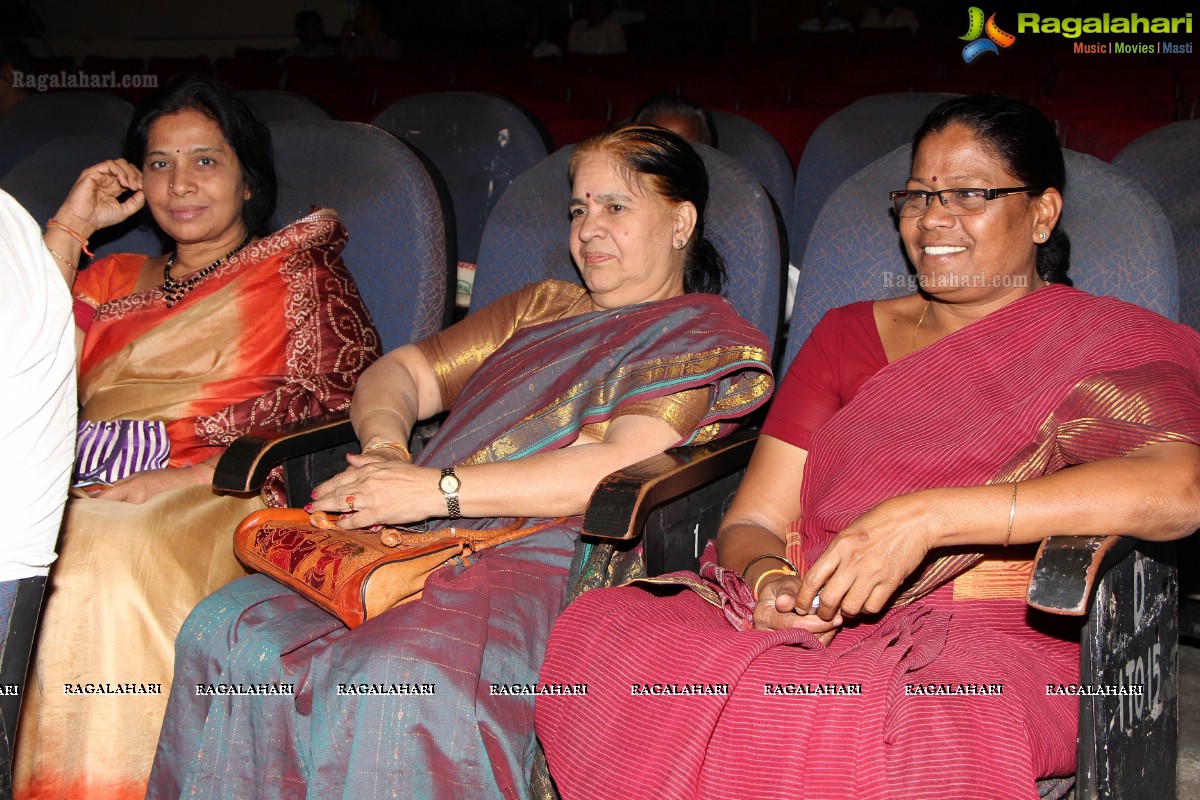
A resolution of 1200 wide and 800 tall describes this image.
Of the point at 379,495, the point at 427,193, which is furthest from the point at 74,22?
the point at 379,495

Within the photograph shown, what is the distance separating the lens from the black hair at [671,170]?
1.90 meters

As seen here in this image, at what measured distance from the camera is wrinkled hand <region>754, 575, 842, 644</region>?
4.57 ft

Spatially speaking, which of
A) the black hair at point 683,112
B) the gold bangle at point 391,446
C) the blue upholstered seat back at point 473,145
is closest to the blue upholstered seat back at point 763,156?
the black hair at point 683,112

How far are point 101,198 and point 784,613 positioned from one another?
1674 millimetres

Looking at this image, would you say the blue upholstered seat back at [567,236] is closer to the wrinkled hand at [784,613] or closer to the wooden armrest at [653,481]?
the wooden armrest at [653,481]

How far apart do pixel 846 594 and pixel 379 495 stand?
734mm

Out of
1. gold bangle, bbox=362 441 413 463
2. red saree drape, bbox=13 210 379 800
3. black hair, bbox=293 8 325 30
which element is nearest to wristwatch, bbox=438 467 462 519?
gold bangle, bbox=362 441 413 463

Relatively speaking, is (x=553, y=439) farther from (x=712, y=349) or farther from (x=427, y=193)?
(x=427, y=193)

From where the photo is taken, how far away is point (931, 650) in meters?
1.30

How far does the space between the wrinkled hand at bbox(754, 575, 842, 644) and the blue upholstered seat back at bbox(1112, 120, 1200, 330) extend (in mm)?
1122

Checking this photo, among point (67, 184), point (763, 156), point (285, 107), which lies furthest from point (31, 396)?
point (285, 107)

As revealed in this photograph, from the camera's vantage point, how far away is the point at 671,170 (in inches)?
75.5

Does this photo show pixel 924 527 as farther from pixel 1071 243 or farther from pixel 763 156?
pixel 763 156

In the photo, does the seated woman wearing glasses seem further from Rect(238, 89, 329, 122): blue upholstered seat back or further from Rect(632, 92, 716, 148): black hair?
Rect(238, 89, 329, 122): blue upholstered seat back
